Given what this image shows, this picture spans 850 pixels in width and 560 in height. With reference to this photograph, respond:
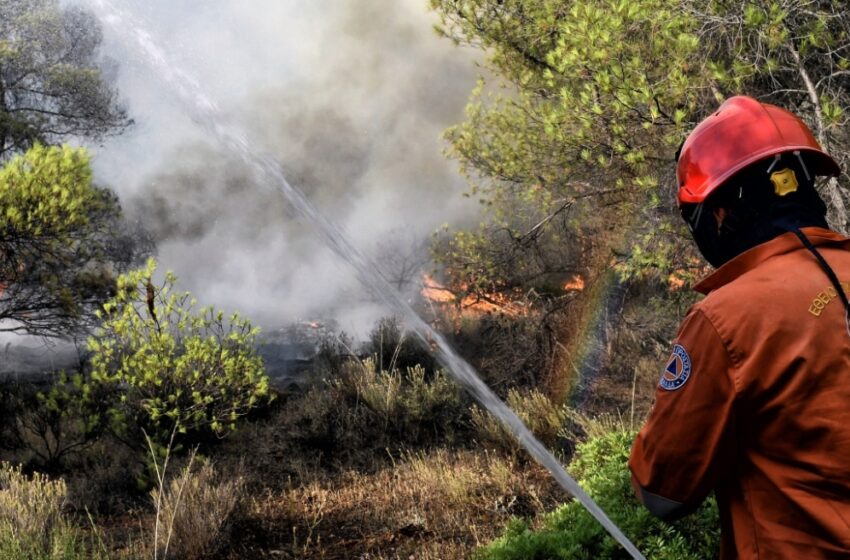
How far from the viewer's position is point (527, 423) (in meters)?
7.24

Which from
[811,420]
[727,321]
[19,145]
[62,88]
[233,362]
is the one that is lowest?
[811,420]

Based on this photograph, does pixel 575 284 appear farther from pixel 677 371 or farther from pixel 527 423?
pixel 677 371

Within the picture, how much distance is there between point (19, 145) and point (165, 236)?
1397cm

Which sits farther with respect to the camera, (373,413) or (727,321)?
(373,413)

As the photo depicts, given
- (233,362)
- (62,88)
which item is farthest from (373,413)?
(62,88)

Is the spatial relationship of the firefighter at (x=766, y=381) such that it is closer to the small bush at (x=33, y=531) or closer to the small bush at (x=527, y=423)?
the small bush at (x=33, y=531)

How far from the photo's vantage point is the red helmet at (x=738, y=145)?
145 centimetres

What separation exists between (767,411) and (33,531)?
529 centimetres

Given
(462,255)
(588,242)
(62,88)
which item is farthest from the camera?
(62,88)

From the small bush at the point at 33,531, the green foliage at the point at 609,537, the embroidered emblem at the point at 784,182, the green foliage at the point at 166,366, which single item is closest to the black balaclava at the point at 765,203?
the embroidered emblem at the point at 784,182

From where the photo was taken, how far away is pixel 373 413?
823cm

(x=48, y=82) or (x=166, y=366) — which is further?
(x=48, y=82)

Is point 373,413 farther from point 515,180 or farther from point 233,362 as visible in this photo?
point 515,180

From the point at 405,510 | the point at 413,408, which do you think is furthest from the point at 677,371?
the point at 413,408
